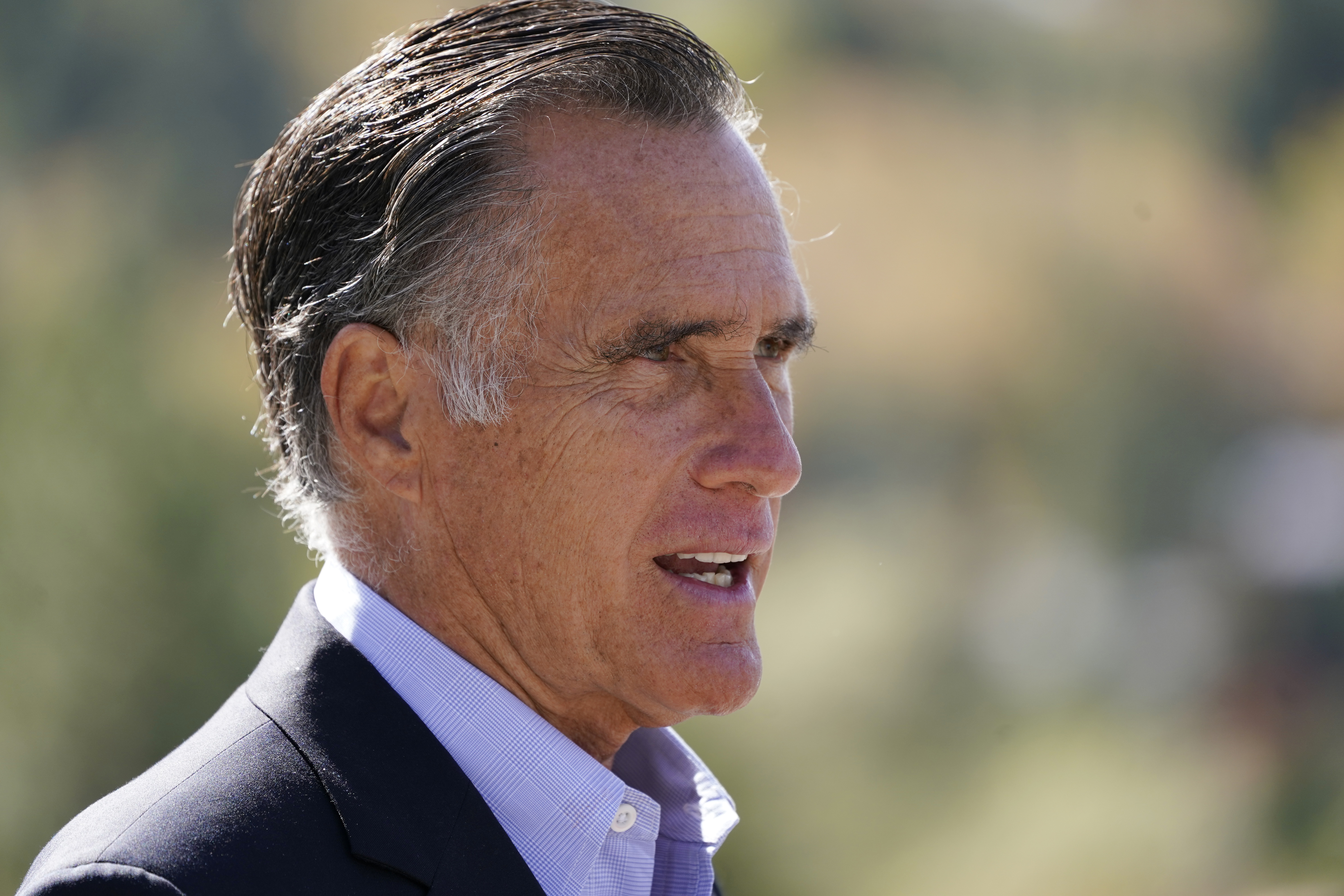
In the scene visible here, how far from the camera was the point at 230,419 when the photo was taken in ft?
25.0

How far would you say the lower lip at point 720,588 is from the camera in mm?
1690

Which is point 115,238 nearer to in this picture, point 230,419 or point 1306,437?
point 230,419

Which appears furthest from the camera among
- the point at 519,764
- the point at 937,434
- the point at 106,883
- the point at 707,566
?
the point at 937,434

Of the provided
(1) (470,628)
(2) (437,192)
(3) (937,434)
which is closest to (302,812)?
(1) (470,628)

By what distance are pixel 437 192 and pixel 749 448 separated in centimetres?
64

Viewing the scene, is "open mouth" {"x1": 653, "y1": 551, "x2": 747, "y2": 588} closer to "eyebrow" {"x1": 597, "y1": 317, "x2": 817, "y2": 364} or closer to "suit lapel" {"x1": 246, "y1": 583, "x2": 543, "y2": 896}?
"eyebrow" {"x1": 597, "y1": 317, "x2": 817, "y2": 364}

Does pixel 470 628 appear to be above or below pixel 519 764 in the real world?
above

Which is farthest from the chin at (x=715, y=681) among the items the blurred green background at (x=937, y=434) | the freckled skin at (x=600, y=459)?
the blurred green background at (x=937, y=434)

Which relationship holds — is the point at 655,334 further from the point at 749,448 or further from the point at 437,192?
the point at 437,192

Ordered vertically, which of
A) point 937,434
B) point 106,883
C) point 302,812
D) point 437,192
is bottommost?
point 106,883

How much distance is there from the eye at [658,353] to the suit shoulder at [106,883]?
96 cm

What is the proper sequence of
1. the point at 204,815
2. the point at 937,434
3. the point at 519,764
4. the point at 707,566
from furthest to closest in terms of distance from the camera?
the point at 937,434 < the point at 707,566 < the point at 519,764 < the point at 204,815

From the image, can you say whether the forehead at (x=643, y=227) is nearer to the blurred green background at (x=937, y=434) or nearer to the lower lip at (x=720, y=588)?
the lower lip at (x=720, y=588)

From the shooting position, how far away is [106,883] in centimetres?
122
